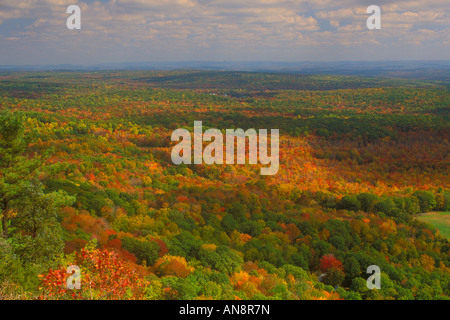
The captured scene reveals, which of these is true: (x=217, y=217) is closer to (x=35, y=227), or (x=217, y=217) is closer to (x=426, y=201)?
(x=35, y=227)

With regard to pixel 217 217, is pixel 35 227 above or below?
above

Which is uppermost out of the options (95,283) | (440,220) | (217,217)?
(95,283)

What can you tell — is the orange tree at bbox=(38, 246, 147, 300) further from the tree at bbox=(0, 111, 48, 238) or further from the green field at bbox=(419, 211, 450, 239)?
the green field at bbox=(419, 211, 450, 239)

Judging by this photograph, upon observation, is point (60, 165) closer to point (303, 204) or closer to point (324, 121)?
point (303, 204)

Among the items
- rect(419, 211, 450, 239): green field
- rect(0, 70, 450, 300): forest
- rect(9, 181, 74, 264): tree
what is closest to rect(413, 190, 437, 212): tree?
rect(0, 70, 450, 300): forest

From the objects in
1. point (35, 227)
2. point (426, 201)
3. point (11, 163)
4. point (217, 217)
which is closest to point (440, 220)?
point (426, 201)

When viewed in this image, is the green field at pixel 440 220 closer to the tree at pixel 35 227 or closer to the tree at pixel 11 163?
the tree at pixel 35 227
